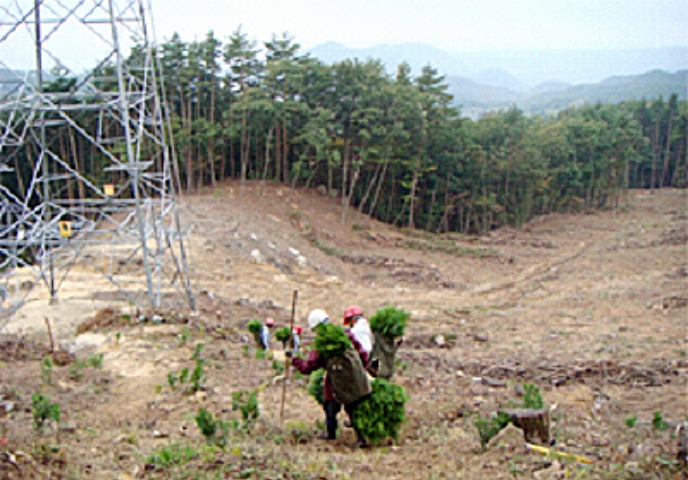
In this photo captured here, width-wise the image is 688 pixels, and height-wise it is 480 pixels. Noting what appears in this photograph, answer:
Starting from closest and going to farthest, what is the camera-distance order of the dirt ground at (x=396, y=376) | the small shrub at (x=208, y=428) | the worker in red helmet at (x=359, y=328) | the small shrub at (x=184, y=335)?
the dirt ground at (x=396, y=376), the small shrub at (x=208, y=428), the worker in red helmet at (x=359, y=328), the small shrub at (x=184, y=335)

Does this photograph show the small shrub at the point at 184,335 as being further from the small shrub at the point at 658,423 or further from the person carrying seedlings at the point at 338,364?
the small shrub at the point at 658,423

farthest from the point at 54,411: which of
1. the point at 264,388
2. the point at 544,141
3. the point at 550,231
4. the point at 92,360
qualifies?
the point at 544,141

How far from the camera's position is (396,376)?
371 inches

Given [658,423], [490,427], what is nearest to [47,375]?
[490,427]

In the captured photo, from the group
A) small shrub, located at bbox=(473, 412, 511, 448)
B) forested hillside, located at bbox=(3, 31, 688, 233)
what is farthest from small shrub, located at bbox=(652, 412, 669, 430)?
forested hillside, located at bbox=(3, 31, 688, 233)

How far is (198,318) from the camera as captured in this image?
1167 centimetres

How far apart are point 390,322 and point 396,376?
3.21 metres

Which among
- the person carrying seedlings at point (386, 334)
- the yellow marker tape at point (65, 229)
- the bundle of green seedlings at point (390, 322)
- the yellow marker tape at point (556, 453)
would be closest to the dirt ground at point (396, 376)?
the yellow marker tape at point (556, 453)

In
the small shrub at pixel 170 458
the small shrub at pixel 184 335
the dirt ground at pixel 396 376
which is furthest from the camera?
the small shrub at pixel 184 335

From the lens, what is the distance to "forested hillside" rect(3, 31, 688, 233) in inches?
1180

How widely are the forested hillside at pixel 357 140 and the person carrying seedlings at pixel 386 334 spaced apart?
22.3 metres

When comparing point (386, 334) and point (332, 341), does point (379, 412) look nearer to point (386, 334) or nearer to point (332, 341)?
point (332, 341)

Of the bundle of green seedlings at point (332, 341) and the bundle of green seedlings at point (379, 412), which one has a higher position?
the bundle of green seedlings at point (332, 341)

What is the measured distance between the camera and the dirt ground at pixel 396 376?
520 centimetres
